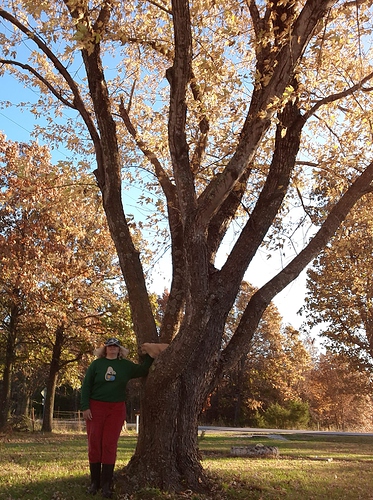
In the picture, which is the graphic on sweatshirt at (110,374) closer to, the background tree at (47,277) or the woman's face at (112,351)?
the woman's face at (112,351)

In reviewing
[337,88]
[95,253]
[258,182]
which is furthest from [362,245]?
[337,88]

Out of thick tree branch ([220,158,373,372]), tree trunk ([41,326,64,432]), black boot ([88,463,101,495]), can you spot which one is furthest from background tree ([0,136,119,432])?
black boot ([88,463,101,495])

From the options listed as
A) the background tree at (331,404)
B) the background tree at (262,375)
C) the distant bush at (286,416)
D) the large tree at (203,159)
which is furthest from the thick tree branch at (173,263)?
the background tree at (331,404)

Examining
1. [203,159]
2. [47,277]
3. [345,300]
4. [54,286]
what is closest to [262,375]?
[345,300]

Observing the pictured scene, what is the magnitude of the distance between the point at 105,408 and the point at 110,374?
1.30 feet

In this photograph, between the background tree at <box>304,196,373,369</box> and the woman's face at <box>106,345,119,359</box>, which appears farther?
the background tree at <box>304,196,373,369</box>

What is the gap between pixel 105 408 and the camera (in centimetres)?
577

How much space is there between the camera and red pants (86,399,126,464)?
561 cm

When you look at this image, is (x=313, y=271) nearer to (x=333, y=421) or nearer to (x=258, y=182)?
(x=258, y=182)

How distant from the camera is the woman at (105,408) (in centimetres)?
560

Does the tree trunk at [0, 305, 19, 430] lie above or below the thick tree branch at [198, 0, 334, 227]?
below

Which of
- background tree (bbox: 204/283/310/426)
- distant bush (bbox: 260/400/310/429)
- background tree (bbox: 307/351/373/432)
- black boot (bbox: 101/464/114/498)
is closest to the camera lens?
black boot (bbox: 101/464/114/498)

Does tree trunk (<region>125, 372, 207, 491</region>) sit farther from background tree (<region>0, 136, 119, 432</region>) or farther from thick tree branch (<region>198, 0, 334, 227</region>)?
background tree (<region>0, 136, 119, 432</region>)

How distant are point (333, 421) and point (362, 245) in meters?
24.8
